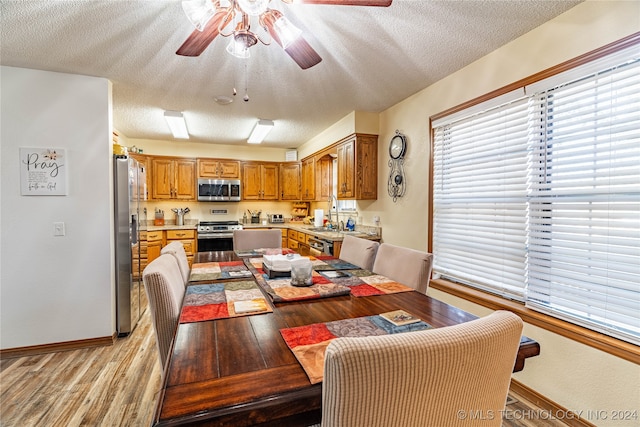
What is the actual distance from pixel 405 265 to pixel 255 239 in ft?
5.87

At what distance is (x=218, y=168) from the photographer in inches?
215

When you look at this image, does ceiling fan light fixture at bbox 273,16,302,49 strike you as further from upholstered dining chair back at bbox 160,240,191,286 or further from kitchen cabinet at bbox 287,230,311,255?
kitchen cabinet at bbox 287,230,311,255

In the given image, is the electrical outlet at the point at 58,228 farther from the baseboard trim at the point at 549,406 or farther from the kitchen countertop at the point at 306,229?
the baseboard trim at the point at 549,406

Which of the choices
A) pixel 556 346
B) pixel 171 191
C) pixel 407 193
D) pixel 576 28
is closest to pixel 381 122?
pixel 407 193

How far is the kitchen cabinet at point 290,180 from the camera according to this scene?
591 centimetres

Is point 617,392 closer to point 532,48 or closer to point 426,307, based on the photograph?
point 426,307

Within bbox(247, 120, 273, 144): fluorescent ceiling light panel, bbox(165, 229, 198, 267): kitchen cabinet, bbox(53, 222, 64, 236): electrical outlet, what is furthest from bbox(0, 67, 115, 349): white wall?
bbox(165, 229, 198, 267): kitchen cabinet

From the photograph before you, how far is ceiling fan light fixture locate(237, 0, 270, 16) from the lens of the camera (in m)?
1.34

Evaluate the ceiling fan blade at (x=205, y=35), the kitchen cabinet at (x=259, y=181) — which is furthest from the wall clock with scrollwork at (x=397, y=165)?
the kitchen cabinet at (x=259, y=181)

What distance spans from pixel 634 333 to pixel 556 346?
0.40 meters

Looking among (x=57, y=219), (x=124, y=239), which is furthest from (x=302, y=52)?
(x=57, y=219)

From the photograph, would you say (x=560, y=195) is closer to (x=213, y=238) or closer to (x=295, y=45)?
(x=295, y=45)

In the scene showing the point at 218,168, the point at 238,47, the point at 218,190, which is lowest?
the point at 218,190

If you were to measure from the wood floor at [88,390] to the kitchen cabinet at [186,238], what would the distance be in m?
2.35
